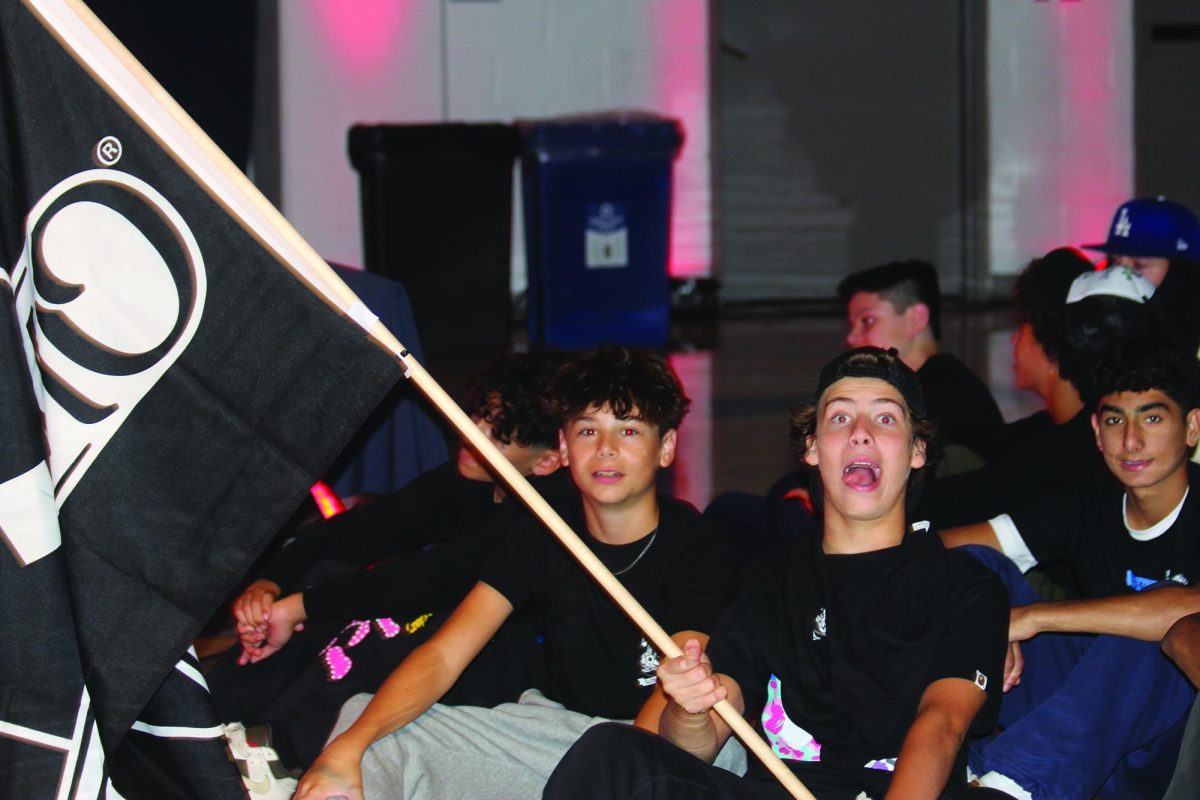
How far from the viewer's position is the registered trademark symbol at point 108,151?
2322 mm

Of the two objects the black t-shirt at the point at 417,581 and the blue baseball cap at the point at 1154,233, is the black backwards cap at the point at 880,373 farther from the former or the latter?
the blue baseball cap at the point at 1154,233

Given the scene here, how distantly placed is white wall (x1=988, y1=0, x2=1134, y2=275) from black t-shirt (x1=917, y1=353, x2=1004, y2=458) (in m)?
8.52

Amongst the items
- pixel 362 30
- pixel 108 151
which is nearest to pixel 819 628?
pixel 108 151

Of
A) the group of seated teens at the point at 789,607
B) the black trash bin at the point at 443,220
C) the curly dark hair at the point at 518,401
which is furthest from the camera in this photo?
the black trash bin at the point at 443,220

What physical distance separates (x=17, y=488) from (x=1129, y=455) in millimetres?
2099

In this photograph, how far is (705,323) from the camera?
1186 cm

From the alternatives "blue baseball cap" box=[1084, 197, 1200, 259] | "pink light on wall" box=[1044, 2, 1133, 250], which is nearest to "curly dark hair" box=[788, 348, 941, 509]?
"blue baseball cap" box=[1084, 197, 1200, 259]

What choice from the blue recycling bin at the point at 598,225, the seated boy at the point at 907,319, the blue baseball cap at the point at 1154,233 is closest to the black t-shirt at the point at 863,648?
the seated boy at the point at 907,319

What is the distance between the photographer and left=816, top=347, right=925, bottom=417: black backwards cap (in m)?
2.84

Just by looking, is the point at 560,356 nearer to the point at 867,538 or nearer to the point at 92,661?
the point at 867,538

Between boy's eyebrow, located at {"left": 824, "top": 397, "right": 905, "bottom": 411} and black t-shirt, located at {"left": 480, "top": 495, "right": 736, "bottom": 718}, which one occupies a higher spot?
boy's eyebrow, located at {"left": 824, "top": 397, "right": 905, "bottom": 411}

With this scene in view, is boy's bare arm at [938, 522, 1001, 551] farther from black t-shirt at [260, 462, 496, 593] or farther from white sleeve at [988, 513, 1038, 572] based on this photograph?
black t-shirt at [260, 462, 496, 593]

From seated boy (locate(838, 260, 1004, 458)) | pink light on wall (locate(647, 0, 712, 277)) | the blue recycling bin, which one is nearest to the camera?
seated boy (locate(838, 260, 1004, 458))

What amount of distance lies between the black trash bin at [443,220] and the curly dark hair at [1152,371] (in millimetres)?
7161
